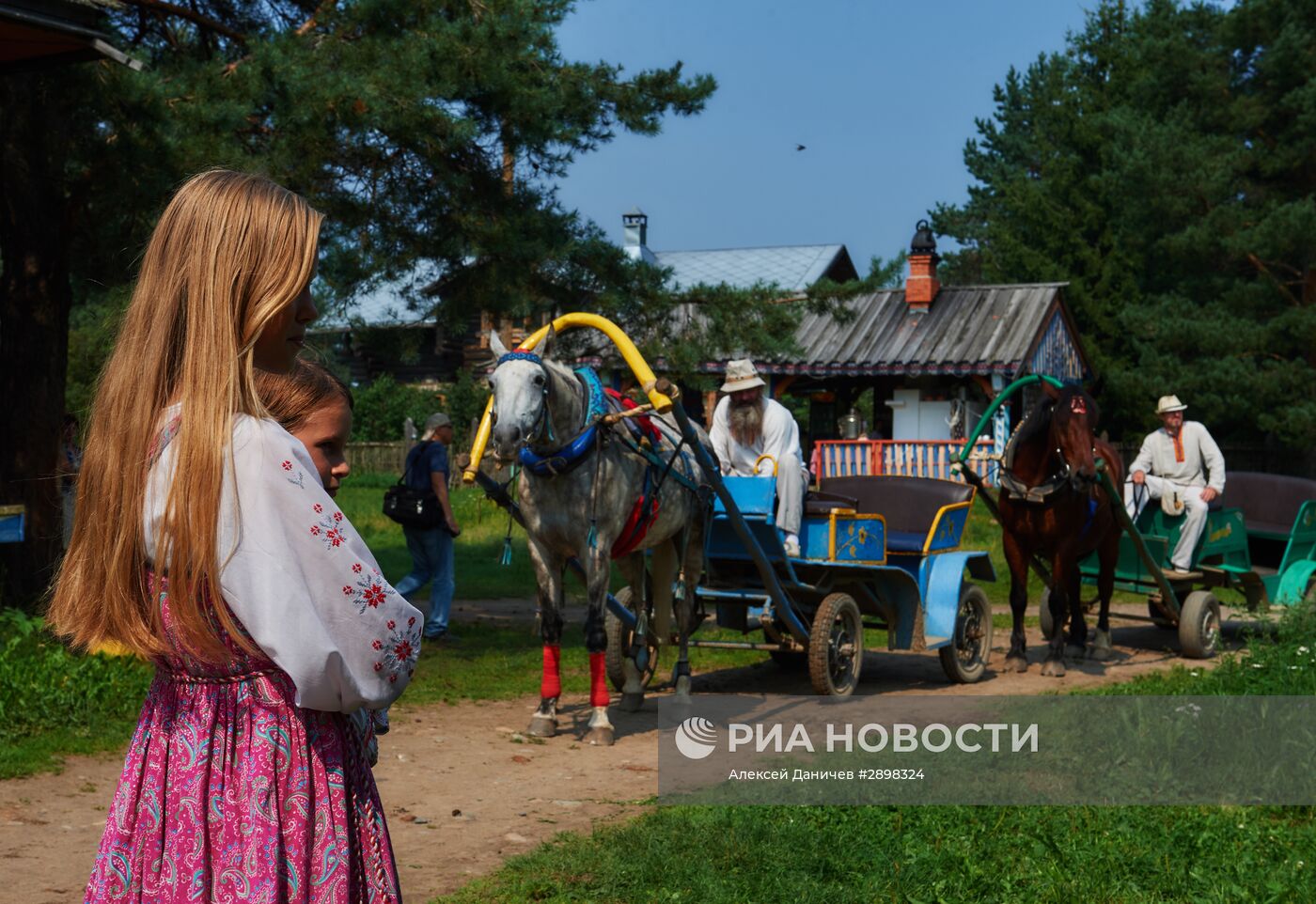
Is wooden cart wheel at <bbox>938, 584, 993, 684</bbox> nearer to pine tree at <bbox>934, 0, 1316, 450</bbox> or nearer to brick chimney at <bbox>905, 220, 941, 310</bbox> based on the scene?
pine tree at <bbox>934, 0, 1316, 450</bbox>

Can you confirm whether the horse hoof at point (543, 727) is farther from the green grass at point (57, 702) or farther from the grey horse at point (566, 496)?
the green grass at point (57, 702)

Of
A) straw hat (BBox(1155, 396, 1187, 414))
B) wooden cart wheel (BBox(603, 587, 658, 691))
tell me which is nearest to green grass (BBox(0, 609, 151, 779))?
wooden cart wheel (BBox(603, 587, 658, 691))

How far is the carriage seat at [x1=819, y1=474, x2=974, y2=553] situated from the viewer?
994 centimetres

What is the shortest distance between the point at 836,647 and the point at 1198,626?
3.69 m

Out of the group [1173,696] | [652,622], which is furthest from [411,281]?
[1173,696]

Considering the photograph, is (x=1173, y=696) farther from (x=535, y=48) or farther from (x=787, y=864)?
(x=535, y=48)

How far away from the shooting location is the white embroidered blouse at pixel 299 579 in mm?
2016

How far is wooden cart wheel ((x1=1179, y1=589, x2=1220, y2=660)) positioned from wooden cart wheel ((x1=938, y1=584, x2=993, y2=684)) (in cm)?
198

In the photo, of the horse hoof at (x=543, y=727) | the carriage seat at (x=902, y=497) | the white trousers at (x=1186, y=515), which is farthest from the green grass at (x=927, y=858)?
the white trousers at (x=1186, y=515)

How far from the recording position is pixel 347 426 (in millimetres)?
2703

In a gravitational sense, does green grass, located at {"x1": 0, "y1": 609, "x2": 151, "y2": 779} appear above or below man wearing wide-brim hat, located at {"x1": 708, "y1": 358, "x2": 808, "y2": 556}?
below

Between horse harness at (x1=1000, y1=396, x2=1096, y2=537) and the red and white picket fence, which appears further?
the red and white picket fence

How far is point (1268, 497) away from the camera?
13008mm

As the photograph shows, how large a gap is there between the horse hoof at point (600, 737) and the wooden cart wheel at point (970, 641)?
2950mm
